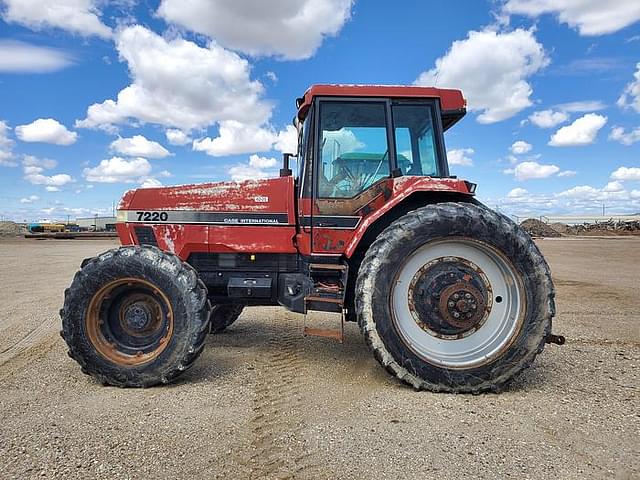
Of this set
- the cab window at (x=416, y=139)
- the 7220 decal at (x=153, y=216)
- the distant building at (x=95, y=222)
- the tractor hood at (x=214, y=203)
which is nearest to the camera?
the cab window at (x=416, y=139)

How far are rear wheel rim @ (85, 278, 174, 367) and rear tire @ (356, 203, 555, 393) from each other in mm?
1748

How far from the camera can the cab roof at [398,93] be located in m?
4.57

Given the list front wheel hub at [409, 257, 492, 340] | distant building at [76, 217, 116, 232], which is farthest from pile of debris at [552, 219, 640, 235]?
distant building at [76, 217, 116, 232]

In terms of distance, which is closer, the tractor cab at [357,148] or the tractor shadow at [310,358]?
the tractor shadow at [310,358]

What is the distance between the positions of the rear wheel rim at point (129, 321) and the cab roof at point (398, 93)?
7.65ft

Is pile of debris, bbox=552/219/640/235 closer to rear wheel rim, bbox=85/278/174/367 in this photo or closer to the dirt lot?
the dirt lot

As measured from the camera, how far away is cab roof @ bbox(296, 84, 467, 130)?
457 centimetres

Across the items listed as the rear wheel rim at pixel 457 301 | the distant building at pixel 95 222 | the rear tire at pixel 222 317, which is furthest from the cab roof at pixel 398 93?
the distant building at pixel 95 222

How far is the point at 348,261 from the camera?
461cm

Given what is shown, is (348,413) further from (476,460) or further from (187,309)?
(187,309)

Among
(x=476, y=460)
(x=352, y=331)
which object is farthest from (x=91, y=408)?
(x=352, y=331)

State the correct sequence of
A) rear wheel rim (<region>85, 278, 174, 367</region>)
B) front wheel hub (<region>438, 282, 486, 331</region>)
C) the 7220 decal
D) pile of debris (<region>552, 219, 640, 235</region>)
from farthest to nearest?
pile of debris (<region>552, 219, 640, 235</region>), the 7220 decal, rear wheel rim (<region>85, 278, 174, 367</region>), front wheel hub (<region>438, 282, 486, 331</region>)

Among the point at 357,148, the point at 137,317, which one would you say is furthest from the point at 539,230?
the point at 137,317

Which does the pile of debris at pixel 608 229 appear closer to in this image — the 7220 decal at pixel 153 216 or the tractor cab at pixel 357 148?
the tractor cab at pixel 357 148
